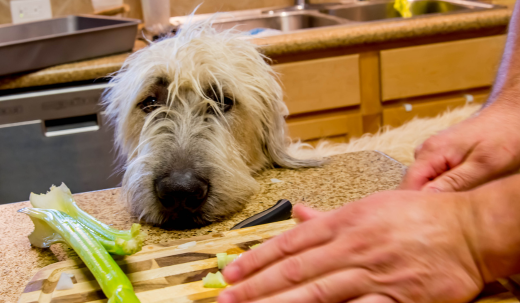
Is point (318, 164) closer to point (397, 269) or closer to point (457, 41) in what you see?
point (397, 269)

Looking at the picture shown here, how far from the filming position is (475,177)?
34.4 inches

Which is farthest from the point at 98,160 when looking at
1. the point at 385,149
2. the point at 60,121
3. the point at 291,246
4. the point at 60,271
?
the point at 291,246

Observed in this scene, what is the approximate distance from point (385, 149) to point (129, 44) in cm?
152

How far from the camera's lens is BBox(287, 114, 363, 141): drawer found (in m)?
2.70

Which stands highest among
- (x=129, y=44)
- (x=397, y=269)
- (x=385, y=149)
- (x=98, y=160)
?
(x=129, y=44)

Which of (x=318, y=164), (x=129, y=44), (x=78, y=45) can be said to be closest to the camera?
(x=318, y=164)

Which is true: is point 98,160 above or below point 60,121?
below

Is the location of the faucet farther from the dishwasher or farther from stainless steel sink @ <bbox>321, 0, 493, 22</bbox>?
the dishwasher

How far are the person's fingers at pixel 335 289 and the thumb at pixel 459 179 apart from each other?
0.98 ft

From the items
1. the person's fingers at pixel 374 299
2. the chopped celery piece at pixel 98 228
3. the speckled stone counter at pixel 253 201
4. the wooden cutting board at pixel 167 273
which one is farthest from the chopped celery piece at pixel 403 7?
the person's fingers at pixel 374 299

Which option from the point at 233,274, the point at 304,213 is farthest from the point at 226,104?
the point at 233,274

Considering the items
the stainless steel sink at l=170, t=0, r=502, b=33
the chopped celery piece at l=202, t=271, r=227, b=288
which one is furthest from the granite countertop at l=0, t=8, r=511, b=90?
the chopped celery piece at l=202, t=271, r=227, b=288

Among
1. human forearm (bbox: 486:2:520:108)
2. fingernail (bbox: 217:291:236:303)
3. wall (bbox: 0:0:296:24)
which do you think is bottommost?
fingernail (bbox: 217:291:236:303)

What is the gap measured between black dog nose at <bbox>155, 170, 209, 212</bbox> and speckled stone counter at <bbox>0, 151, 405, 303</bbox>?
0.21ft
